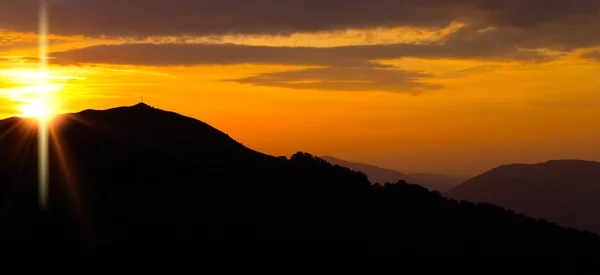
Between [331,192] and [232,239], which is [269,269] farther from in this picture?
[331,192]

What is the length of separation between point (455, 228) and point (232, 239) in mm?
32649

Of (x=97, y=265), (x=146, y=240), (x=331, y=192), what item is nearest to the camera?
(x=97, y=265)

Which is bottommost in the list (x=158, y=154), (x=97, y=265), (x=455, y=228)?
(x=97, y=265)

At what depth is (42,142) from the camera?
8788 centimetres

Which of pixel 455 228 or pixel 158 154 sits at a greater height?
pixel 158 154

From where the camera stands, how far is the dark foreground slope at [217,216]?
232 ft

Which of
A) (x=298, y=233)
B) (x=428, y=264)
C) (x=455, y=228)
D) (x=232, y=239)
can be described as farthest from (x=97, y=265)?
(x=455, y=228)

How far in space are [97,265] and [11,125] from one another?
35.6 metres

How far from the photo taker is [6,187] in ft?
256

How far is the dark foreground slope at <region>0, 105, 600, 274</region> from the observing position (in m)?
70.6

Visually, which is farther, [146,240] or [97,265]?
[146,240]

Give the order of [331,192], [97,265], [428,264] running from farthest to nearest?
[331,192], [428,264], [97,265]

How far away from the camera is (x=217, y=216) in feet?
260

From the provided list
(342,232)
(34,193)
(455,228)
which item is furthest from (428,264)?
(34,193)
